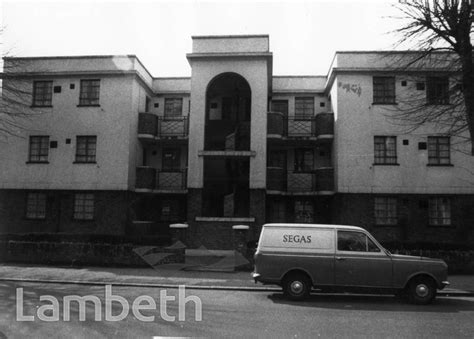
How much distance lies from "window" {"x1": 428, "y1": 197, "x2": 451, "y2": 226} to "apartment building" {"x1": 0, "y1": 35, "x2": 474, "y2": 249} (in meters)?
0.05

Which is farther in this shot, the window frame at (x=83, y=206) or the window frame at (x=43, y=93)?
the window frame at (x=43, y=93)

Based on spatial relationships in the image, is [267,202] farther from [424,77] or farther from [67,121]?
[67,121]

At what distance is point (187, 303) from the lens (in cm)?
1060

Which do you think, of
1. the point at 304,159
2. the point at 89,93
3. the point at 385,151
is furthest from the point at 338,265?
the point at 89,93

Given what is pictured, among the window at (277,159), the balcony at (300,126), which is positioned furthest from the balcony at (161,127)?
the window at (277,159)

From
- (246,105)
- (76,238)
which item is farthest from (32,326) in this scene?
(246,105)

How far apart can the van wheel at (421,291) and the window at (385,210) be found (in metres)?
10.3

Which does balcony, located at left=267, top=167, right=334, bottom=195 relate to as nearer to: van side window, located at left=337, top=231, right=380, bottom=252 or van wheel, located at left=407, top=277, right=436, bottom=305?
van side window, located at left=337, top=231, right=380, bottom=252

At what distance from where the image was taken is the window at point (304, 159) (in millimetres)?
24422

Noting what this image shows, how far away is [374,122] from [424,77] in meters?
3.02

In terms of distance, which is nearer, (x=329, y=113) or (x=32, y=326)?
(x=32, y=326)

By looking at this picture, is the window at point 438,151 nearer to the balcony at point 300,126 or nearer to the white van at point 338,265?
the balcony at point 300,126

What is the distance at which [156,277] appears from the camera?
14.6 m

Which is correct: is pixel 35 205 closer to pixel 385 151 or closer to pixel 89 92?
pixel 89 92
